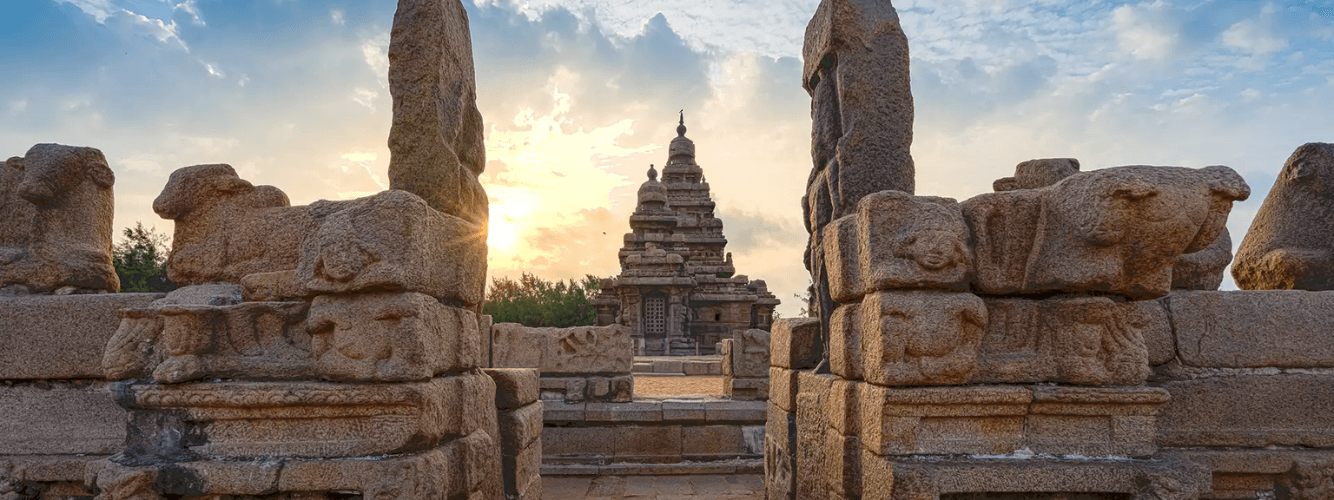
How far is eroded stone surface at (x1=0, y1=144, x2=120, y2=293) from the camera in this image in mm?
3852

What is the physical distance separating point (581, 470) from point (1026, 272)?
4982 mm

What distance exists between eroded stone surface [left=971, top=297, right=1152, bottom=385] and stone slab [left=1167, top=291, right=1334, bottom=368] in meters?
0.52

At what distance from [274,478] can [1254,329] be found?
14.4 ft

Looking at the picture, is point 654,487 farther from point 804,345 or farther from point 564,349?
point 804,345

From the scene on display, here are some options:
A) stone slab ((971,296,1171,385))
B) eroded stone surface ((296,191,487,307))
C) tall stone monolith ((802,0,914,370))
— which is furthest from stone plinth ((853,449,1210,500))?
eroded stone surface ((296,191,487,307))

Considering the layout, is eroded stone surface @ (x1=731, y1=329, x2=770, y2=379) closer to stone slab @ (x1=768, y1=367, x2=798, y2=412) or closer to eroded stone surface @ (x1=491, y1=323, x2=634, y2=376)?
eroded stone surface @ (x1=491, y1=323, x2=634, y2=376)

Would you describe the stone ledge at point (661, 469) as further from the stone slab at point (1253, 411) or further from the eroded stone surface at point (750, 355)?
the stone slab at point (1253, 411)

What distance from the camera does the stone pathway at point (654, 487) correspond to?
614 centimetres

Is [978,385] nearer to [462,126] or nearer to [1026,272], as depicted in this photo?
[1026,272]

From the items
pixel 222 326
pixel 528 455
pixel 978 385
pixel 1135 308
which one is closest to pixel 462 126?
pixel 222 326

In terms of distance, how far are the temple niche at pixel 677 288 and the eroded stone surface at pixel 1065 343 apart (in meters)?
18.9

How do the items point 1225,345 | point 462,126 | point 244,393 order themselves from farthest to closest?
point 462,126, point 1225,345, point 244,393

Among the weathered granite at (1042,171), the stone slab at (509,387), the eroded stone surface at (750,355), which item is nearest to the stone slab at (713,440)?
the eroded stone surface at (750,355)

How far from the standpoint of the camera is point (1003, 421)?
3.00 meters
